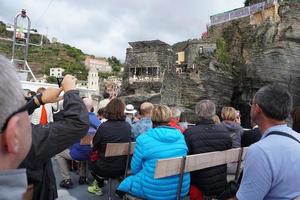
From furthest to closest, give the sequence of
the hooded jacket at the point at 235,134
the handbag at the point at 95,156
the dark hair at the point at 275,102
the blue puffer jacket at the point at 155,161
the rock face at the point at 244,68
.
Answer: the rock face at the point at 244,68, the hooded jacket at the point at 235,134, the handbag at the point at 95,156, the blue puffer jacket at the point at 155,161, the dark hair at the point at 275,102

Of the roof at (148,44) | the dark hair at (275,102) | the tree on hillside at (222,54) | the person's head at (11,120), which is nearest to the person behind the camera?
the person's head at (11,120)

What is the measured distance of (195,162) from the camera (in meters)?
3.66

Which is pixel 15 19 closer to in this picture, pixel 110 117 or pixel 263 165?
pixel 110 117

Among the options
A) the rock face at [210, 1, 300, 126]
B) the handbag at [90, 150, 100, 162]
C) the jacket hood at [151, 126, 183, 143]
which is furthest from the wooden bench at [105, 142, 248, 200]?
the rock face at [210, 1, 300, 126]

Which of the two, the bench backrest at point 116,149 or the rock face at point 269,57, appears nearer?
the bench backrest at point 116,149

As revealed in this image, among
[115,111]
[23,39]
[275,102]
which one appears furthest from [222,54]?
[275,102]

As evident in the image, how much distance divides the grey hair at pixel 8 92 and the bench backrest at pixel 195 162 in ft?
7.55

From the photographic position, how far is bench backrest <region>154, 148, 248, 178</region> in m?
3.27

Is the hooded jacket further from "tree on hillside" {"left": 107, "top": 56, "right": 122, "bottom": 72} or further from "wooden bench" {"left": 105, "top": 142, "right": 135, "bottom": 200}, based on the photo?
"tree on hillside" {"left": 107, "top": 56, "right": 122, "bottom": 72}

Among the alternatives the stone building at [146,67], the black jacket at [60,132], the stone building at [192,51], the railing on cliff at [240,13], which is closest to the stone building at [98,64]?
the stone building at [192,51]

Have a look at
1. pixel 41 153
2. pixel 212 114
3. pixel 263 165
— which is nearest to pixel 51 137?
pixel 41 153

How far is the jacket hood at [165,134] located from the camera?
142 inches

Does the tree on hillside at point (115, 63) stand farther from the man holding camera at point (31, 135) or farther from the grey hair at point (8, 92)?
the grey hair at point (8, 92)

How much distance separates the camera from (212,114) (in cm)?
416
